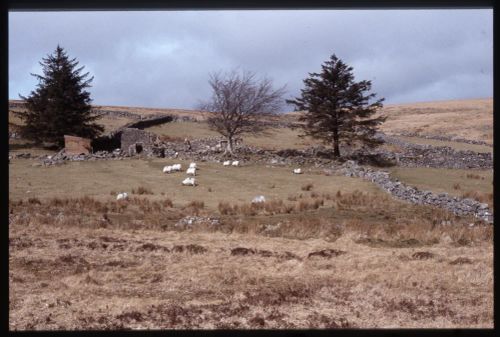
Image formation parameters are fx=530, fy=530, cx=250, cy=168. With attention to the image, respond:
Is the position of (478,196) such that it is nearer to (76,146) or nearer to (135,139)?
(76,146)

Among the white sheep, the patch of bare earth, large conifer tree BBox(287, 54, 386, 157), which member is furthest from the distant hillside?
the patch of bare earth

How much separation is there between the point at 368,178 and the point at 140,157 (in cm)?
1282

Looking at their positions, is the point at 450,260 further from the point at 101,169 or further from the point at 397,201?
the point at 101,169

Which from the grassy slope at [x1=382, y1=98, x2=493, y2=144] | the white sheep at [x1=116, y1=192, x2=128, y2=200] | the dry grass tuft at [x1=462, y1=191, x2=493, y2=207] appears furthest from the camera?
the grassy slope at [x1=382, y1=98, x2=493, y2=144]

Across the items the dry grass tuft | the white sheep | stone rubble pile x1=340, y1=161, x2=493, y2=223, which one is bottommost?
the dry grass tuft

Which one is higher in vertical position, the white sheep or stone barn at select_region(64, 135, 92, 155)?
stone barn at select_region(64, 135, 92, 155)

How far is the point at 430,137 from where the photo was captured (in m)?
59.8

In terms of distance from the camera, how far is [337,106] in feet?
123

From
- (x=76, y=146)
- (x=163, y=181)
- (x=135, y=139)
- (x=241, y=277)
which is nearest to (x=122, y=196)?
(x=163, y=181)

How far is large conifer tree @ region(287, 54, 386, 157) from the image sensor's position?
121 feet

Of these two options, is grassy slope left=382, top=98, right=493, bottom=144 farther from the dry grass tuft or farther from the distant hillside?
the dry grass tuft

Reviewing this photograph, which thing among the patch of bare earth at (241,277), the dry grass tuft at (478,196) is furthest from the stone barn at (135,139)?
the patch of bare earth at (241,277)

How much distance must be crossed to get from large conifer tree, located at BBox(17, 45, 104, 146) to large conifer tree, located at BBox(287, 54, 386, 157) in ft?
48.0

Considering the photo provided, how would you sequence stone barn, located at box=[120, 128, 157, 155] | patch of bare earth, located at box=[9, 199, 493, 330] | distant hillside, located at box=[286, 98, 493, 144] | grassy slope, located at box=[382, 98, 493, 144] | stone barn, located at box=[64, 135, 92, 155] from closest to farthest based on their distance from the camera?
patch of bare earth, located at box=[9, 199, 493, 330]
stone barn, located at box=[64, 135, 92, 155]
stone barn, located at box=[120, 128, 157, 155]
distant hillside, located at box=[286, 98, 493, 144]
grassy slope, located at box=[382, 98, 493, 144]
